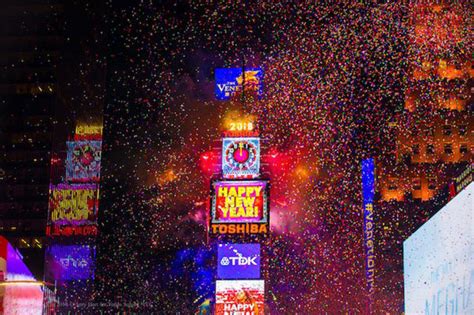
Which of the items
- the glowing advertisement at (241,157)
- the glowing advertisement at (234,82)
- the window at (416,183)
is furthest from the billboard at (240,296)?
the window at (416,183)

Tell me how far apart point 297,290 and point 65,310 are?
1376 centimetres

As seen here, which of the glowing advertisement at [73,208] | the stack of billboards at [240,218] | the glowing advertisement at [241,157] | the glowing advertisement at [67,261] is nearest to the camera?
the glowing advertisement at [73,208]

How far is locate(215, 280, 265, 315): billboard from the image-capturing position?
25.8 metres

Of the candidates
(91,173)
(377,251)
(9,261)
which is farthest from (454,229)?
(377,251)

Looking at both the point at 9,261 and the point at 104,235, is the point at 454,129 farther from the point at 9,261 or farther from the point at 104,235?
the point at 9,261

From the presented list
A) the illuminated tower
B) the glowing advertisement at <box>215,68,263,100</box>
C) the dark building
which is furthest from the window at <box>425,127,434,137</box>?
the dark building

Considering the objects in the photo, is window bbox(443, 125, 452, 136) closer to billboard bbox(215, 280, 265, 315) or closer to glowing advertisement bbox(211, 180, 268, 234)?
billboard bbox(215, 280, 265, 315)

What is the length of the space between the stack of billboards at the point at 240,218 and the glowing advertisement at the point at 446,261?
54.3ft

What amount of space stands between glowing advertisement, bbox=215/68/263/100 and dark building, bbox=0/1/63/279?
691 centimetres

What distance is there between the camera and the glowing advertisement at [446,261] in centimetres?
477

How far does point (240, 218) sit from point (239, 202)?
0.58m

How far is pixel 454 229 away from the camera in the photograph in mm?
5234

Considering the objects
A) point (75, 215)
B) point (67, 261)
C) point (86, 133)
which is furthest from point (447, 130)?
point (86, 133)

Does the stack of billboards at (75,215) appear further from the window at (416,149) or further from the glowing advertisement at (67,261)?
the window at (416,149)
